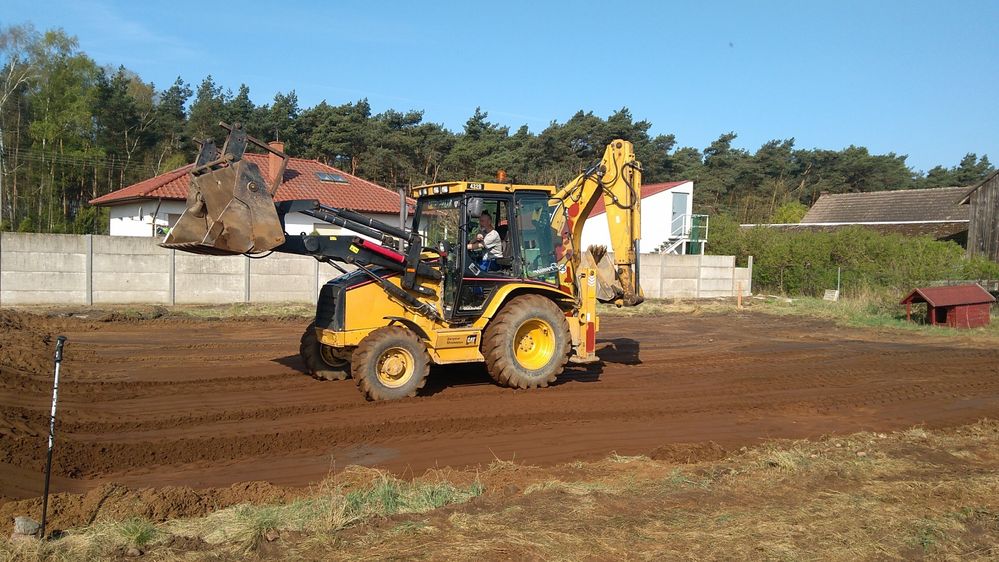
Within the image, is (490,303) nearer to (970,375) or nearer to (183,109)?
(970,375)

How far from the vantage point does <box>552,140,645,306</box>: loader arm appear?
11.7 meters

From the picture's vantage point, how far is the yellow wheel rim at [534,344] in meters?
10.6

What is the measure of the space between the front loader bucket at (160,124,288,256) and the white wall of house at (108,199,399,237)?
1908 cm

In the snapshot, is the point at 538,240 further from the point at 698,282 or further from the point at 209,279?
the point at 698,282

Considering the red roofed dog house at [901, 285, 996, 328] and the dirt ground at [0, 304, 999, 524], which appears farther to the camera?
the red roofed dog house at [901, 285, 996, 328]

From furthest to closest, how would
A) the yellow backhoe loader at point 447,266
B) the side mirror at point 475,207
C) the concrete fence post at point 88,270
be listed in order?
the concrete fence post at point 88,270
the side mirror at point 475,207
the yellow backhoe loader at point 447,266

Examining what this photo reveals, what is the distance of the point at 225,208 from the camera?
8.23m

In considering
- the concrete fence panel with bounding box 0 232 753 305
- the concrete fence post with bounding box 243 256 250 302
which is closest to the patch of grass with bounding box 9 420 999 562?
the concrete fence panel with bounding box 0 232 753 305

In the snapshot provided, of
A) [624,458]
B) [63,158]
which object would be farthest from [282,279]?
[63,158]

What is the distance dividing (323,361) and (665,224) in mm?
32039

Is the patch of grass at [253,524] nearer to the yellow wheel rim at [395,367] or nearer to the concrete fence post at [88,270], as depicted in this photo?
the yellow wheel rim at [395,367]

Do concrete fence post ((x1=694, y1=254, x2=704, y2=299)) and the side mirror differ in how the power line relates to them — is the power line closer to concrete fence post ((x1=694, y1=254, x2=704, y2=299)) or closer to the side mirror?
concrete fence post ((x1=694, y1=254, x2=704, y2=299))

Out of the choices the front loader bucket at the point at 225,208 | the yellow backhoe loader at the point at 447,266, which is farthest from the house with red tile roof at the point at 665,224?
the front loader bucket at the point at 225,208

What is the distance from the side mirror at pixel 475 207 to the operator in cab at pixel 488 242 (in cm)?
8
